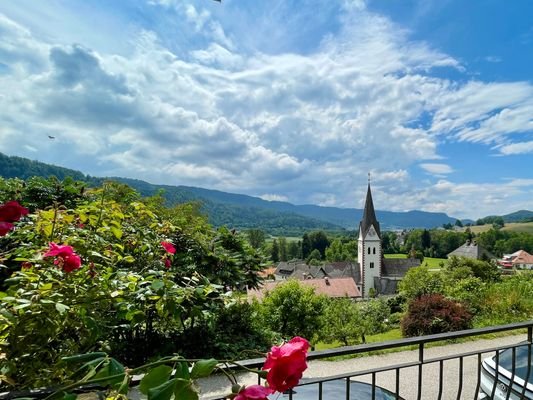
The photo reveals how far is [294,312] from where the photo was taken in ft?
39.3

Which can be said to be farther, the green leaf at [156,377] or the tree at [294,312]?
the tree at [294,312]

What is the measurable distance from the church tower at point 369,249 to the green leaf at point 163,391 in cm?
4583

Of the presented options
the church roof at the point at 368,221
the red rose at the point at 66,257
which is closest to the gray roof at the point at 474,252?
the church roof at the point at 368,221

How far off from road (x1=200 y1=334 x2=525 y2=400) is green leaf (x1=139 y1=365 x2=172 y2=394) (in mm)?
4344

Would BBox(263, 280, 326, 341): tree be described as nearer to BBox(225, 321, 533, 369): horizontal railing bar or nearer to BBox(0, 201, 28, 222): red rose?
BBox(225, 321, 533, 369): horizontal railing bar

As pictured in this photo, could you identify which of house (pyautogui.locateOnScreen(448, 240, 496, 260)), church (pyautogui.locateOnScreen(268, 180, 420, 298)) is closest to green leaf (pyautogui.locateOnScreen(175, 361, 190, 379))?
church (pyautogui.locateOnScreen(268, 180, 420, 298))

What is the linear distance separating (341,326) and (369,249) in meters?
37.4

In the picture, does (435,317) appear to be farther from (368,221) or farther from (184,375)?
(368,221)

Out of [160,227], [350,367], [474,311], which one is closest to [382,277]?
[474,311]

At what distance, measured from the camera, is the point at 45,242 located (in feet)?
7.22

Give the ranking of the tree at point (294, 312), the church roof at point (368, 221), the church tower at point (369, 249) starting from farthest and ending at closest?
the church tower at point (369, 249) < the church roof at point (368, 221) < the tree at point (294, 312)

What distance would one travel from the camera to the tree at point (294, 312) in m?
11.8

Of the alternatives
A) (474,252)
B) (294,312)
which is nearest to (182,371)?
(294,312)

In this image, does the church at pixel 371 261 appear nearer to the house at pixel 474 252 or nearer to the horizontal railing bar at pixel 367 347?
the house at pixel 474 252
